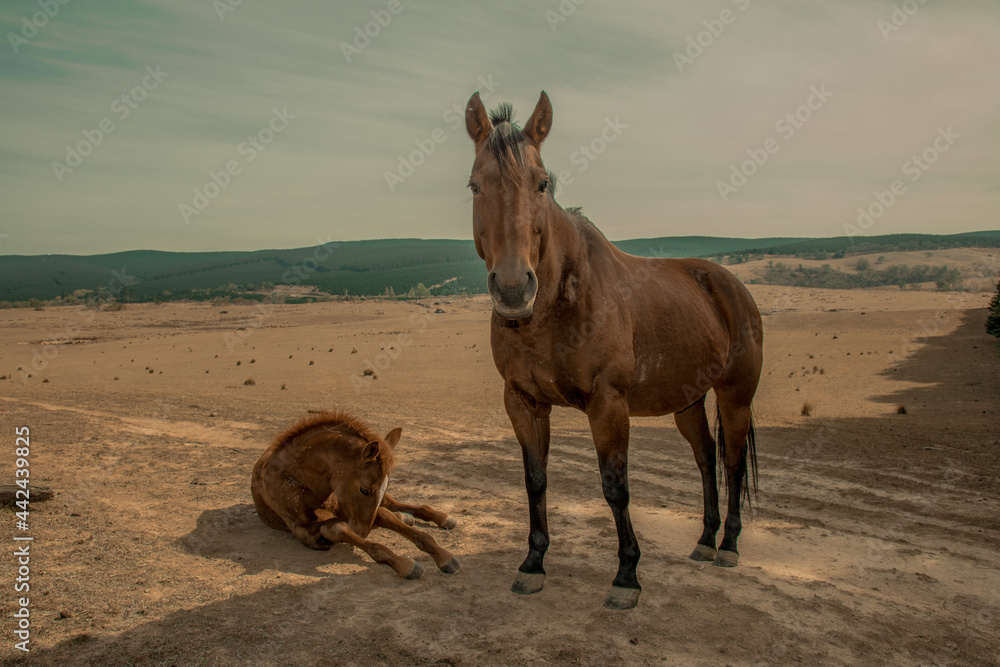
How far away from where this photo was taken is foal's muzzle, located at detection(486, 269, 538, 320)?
347 cm

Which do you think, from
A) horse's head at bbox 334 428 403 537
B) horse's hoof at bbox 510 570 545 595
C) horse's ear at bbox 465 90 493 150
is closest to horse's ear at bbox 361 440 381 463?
horse's head at bbox 334 428 403 537

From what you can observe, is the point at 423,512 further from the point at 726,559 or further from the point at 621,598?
the point at 726,559

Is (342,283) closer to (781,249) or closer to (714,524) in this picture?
(781,249)

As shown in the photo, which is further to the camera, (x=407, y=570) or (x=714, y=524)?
(x=714, y=524)

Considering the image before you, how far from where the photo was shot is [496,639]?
12.2 feet

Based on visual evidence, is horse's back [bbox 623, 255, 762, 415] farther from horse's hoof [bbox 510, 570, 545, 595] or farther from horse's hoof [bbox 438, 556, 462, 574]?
horse's hoof [bbox 438, 556, 462, 574]

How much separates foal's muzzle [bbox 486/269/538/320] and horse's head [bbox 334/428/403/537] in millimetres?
2256

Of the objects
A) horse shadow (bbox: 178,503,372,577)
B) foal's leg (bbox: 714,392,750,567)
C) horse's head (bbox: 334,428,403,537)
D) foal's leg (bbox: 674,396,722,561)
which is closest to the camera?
horse shadow (bbox: 178,503,372,577)

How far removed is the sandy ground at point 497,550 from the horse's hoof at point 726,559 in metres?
0.10

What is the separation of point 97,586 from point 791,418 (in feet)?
40.3

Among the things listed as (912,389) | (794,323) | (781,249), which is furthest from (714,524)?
(781,249)

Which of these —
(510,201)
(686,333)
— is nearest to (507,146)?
(510,201)

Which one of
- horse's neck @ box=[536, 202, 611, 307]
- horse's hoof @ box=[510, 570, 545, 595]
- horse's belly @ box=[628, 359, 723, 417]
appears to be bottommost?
horse's hoof @ box=[510, 570, 545, 595]

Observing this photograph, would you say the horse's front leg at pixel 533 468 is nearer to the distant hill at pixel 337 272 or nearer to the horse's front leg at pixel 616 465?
the horse's front leg at pixel 616 465
